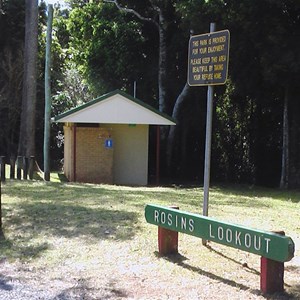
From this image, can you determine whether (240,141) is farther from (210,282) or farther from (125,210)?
(210,282)

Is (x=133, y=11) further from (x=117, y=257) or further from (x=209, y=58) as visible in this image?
(x=117, y=257)

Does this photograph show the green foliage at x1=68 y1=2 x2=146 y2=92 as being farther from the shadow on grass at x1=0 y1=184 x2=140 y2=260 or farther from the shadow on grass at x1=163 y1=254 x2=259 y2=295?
the shadow on grass at x1=163 y1=254 x2=259 y2=295

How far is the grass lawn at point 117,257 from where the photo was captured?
532 centimetres

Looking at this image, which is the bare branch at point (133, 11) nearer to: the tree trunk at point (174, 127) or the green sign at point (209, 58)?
the tree trunk at point (174, 127)

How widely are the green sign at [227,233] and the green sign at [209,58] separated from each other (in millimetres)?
1790

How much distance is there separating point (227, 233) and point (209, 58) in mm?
2393

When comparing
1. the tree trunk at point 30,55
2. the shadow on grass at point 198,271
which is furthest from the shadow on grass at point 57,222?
the tree trunk at point 30,55

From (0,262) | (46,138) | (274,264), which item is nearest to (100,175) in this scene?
(46,138)

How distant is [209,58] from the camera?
21.4 ft

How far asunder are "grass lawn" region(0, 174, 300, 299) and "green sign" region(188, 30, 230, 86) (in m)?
2.25

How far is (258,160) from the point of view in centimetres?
2241

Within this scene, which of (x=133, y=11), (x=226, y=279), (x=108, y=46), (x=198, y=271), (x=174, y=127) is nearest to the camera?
(x=226, y=279)

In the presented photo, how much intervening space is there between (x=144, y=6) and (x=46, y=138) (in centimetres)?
852

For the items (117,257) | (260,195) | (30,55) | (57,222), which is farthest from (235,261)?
(30,55)
